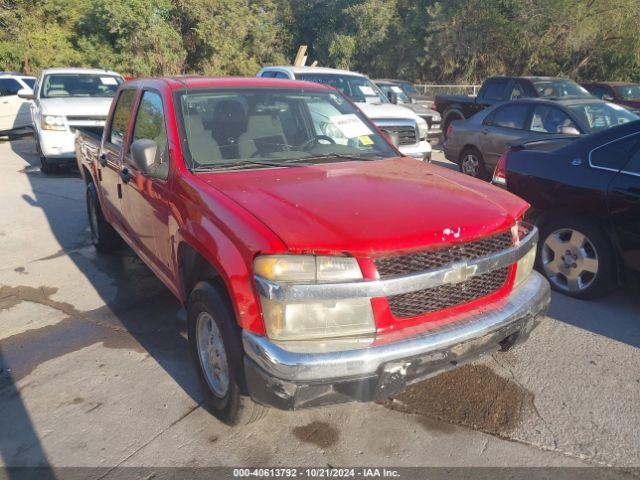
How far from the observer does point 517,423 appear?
2990 mm

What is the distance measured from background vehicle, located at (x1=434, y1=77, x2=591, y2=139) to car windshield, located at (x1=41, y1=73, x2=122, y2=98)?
27.4 feet

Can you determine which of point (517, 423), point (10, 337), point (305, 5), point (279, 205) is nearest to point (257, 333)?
point (279, 205)

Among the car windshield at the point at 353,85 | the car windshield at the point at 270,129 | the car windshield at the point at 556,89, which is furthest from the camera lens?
the car windshield at the point at 556,89

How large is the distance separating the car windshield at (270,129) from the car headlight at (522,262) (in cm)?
116

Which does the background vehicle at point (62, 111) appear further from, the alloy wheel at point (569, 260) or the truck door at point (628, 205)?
the truck door at point (628, 205)

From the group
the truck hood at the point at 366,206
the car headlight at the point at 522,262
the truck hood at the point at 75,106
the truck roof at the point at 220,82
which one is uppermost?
the truck roof at the point at 220,82

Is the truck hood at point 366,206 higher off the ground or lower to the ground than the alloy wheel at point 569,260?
higher

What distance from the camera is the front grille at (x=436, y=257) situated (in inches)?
97.3

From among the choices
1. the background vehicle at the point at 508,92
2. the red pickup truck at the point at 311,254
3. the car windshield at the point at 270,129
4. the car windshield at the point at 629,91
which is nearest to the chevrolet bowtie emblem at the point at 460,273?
the red pickup truck at the point at 311,254

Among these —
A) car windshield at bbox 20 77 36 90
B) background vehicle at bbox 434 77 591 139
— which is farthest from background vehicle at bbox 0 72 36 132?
background vehicle at bbox 434 77 591 139

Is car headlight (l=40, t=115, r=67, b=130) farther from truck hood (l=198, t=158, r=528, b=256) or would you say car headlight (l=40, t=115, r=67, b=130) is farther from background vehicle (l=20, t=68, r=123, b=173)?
truck hood (l=198, t=158, r=528, b=256)

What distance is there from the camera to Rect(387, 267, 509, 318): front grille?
2.56 meters

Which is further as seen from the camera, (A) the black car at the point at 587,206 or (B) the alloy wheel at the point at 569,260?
(B) the alloy wheel at the point at 569,260

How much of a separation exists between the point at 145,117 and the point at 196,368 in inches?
78.7
